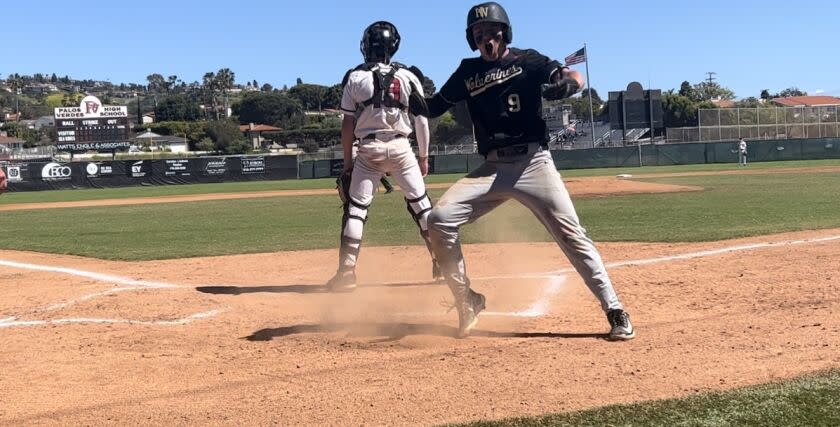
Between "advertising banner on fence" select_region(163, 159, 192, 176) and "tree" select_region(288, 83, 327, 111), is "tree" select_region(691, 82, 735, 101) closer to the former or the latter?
"tree" select_region(288, 83, 327, 111)

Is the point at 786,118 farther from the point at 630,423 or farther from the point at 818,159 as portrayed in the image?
the point at 630,423

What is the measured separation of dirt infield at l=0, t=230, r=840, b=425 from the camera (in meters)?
3.73

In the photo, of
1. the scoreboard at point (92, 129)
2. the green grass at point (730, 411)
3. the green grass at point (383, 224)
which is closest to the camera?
the green grass at point (730, 411)

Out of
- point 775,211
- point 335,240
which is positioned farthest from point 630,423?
point 775,211

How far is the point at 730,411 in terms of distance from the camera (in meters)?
3.29

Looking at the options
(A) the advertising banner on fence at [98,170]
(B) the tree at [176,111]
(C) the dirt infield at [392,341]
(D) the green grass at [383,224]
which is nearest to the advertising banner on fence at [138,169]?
(A) the advertising banner on fence at [98,170]

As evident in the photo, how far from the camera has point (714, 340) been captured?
181 inches

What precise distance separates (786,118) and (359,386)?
5250cm

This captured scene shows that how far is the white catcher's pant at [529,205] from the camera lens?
4.95 meters

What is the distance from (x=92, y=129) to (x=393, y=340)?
5763cm

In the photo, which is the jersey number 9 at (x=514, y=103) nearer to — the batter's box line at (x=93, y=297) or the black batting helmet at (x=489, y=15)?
the black batting helmet at (x=489, y=15)

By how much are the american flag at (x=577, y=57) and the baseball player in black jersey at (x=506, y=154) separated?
131 ft

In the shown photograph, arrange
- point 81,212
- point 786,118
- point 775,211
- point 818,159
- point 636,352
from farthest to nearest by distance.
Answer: point 786,118, point 818,159, point 81,212, point 775,211, point 636,352

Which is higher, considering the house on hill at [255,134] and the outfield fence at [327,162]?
the house on hill at [255,134]
